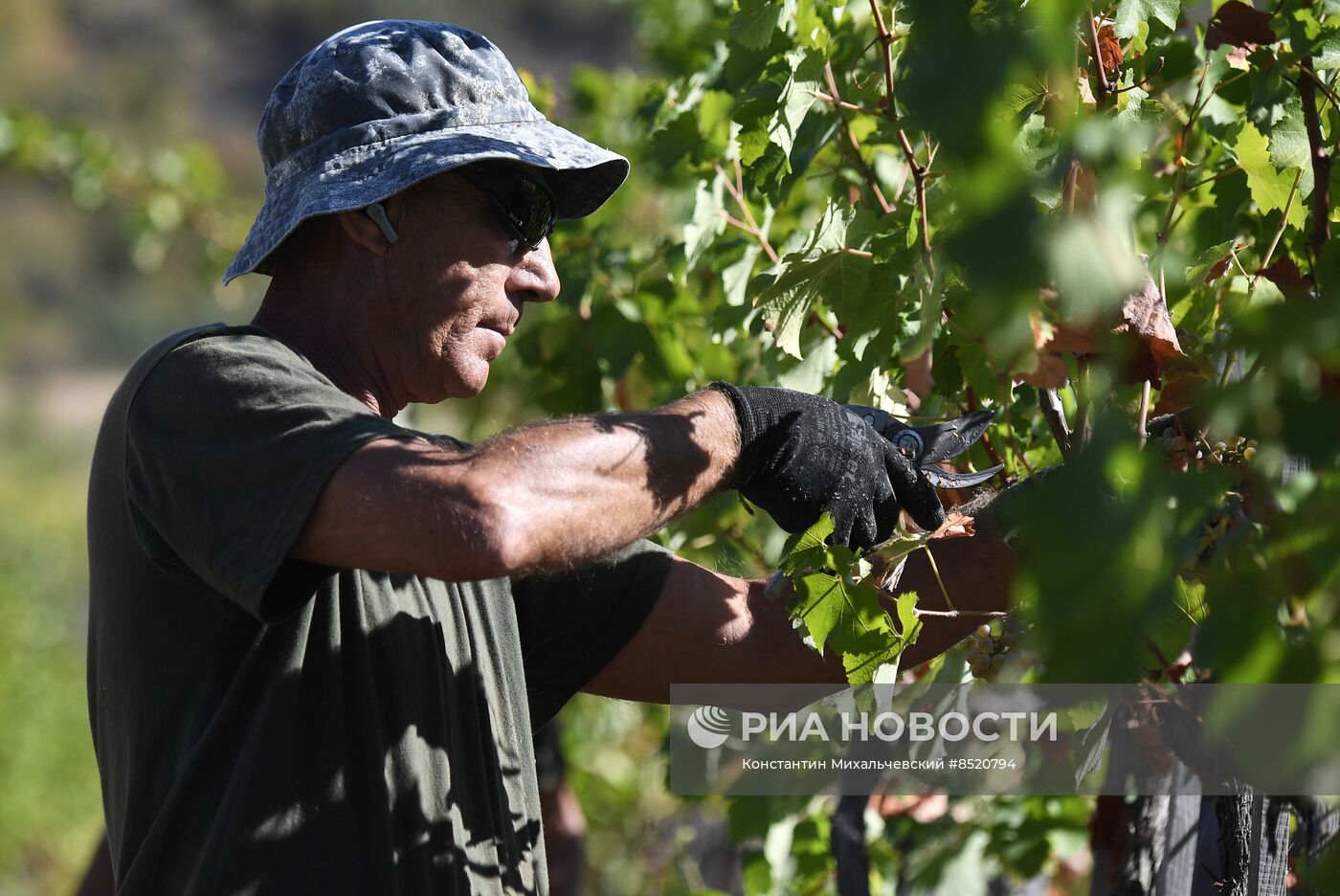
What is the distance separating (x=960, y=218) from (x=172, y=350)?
45.3 inches

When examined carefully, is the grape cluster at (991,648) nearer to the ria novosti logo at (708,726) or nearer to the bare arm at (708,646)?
the bare arm at (708,646)

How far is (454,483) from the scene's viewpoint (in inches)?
58.6

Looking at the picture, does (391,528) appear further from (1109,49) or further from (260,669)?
(1109,49)

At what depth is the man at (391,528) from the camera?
1544 mm

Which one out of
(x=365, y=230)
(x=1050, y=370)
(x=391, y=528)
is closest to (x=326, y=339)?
(x=365, y=230)

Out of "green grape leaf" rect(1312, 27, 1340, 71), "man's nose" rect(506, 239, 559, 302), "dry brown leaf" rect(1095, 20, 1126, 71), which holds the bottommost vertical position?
"man's nose" rect(506, 239, 559, 302)

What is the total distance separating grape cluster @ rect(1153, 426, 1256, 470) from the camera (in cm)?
155

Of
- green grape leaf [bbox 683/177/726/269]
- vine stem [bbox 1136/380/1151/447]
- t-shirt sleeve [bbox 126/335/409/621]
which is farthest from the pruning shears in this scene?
green grape leaf [bbox 683/177/726/269]

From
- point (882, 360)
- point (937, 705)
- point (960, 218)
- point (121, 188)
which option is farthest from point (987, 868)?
point (121, 188)

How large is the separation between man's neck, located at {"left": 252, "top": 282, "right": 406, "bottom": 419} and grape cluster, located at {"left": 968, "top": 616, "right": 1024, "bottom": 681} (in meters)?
0.88

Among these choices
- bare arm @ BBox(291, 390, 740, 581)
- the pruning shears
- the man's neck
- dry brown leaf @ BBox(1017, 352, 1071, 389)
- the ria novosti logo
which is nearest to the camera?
dry brown leaf @ BBox(1017, 352, 1071, 389)

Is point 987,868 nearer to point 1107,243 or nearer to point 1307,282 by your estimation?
point 1307,282

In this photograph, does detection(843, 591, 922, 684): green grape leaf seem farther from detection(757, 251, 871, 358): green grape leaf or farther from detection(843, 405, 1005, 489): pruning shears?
detection(757, 251, 871, 358): green grape leaf

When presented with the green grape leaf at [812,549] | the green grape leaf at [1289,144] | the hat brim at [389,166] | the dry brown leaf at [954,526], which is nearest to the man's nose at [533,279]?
the hat brim at [389,166]
